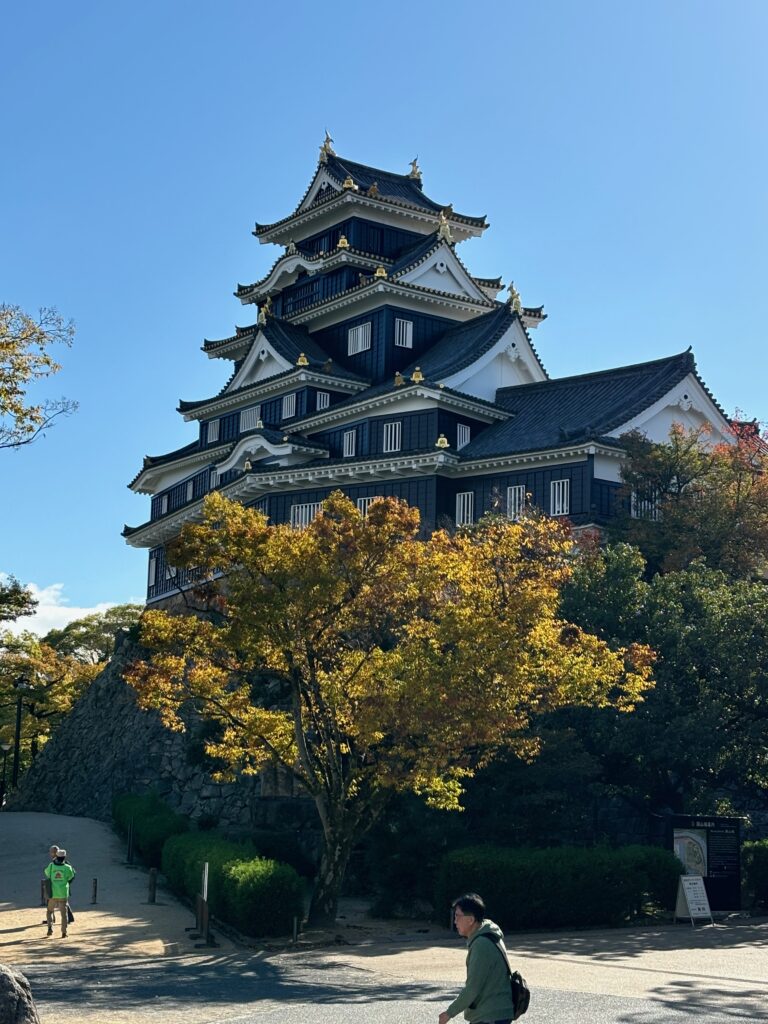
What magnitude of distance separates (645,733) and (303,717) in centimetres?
841

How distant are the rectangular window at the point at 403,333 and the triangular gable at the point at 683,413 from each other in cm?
1342

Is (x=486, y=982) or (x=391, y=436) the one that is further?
(x=391, y=436)

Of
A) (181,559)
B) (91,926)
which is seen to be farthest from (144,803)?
(181,559)

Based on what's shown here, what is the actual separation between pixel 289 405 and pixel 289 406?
1.8 inches

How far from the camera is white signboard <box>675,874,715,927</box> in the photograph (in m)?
26.1

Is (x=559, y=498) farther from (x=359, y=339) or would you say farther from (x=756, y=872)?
(x=756, y=872)

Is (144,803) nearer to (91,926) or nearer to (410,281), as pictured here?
(91,926)

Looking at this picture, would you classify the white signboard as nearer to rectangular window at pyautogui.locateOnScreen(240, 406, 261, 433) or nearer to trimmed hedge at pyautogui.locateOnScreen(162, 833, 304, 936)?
trimmed hedge at pyautogui.locateOnScreen(162, 833, 304, 936)

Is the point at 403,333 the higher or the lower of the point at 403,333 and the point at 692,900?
the higher

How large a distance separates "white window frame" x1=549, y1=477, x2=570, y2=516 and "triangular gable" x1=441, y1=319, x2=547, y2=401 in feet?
24.5

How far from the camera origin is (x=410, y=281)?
2192 inches

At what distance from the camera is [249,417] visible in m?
59.3

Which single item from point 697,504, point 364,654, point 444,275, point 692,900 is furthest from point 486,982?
point 444,275

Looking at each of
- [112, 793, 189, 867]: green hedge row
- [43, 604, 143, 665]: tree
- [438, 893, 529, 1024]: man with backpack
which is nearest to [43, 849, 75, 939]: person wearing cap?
[112, 793, 189, 867]: green hedge row
